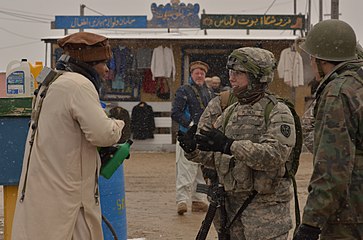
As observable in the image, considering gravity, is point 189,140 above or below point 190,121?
above

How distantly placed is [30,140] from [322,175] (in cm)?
169

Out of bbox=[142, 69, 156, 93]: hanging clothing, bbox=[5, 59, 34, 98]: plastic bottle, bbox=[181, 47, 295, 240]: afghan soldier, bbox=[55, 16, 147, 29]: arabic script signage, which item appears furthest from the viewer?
bbox=[55, 16, 147, 29]: arabic script signage

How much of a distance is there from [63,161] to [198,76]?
5.67 m

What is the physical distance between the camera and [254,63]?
4.55 metres

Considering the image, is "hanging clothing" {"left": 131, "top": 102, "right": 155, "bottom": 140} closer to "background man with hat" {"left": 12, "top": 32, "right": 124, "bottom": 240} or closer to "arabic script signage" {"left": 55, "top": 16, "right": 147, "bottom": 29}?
"arabic script signage" {"left": 55, "top": 16, "right": 147, "bottom": 29}

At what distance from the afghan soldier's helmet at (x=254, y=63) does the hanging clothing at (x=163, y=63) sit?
45.7 ft

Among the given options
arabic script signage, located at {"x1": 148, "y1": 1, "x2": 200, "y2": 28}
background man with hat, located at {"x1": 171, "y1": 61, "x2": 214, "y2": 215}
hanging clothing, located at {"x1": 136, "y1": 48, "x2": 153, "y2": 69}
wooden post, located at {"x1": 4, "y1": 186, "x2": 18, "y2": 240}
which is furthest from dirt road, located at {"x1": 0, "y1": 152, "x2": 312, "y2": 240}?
arabic script signage, located at {"x1": 148, "y1": 1, "x2": 200, "y2": 28}

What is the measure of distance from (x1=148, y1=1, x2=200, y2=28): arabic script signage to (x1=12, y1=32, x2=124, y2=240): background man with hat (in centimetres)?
1704

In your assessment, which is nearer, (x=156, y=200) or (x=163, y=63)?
(x=156, y=200)

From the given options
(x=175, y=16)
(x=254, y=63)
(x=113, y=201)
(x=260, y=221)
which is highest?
(x=175, y=16)

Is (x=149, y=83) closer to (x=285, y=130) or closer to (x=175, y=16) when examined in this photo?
(x=175, y=16)

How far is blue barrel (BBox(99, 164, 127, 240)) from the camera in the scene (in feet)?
20.1

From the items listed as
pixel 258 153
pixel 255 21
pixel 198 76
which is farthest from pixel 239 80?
pixel 255 21

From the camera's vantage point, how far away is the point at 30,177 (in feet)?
13.9
